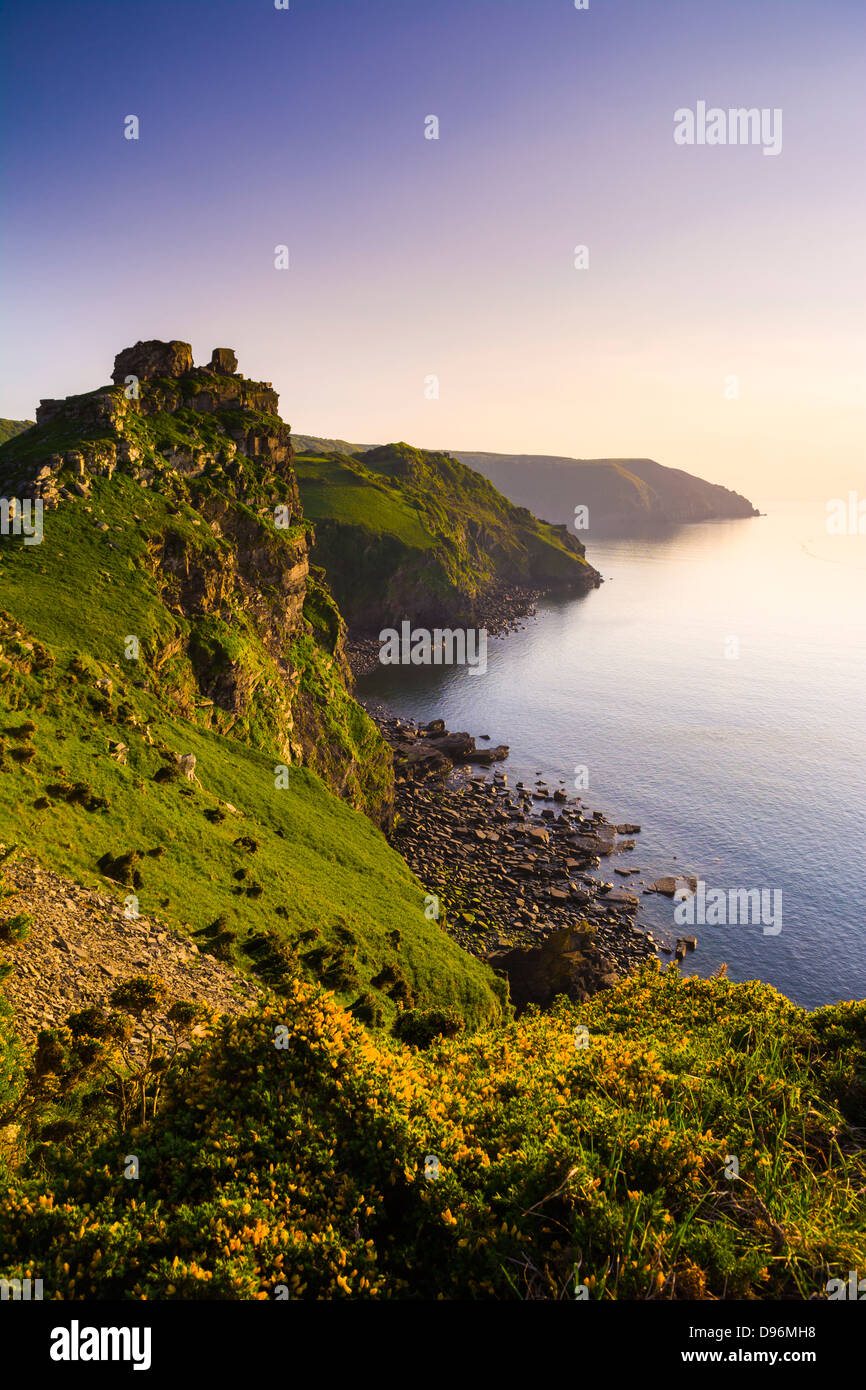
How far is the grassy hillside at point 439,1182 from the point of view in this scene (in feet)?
35.6

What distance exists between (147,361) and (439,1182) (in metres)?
91.5

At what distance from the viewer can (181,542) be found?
203 ft

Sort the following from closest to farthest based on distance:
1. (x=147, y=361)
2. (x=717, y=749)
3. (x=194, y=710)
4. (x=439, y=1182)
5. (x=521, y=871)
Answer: (x=439, y=1182), (x=194, y=710), (x=521, y=871), (x=147, y=361), (x=717, y=749)

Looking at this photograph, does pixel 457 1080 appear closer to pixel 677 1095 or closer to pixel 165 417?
pixel 677 1095

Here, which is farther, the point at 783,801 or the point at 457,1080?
the point at 783,801

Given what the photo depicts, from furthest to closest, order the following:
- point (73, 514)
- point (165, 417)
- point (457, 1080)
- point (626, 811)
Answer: point (626, 811) < point (165, 417) < point (73, 514) < point (457, 1080)

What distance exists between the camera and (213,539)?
6725 centimetres

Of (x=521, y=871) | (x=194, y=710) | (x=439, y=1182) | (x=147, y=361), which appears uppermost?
(x=147, y=361)

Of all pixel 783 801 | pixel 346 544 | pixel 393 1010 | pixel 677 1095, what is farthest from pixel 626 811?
pixel 346 544

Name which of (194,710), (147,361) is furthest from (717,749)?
(147,361)

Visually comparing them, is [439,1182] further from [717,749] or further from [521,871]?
[717,749]

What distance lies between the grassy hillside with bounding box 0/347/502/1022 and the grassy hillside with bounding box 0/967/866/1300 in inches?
703
